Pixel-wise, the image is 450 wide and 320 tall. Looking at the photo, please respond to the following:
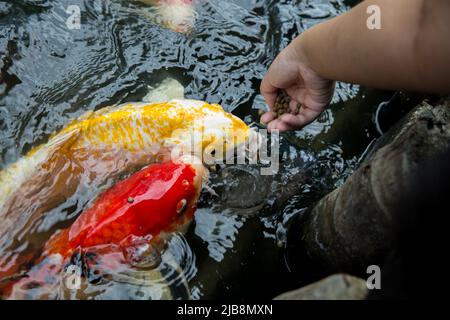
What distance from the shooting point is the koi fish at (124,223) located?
87.5 inches

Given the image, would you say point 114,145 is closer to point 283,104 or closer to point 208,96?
point 208,96

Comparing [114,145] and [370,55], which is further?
[114,145]

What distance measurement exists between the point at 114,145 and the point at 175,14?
1.38m

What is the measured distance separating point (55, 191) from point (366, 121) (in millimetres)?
2046

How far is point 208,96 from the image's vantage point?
3.22m

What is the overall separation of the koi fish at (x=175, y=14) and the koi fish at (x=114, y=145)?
1.02 metres

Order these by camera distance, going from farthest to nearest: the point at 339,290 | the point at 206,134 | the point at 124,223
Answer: the point at 206,134, the point at 124,223, the point at 339,290

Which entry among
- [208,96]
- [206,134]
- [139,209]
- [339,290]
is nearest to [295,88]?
[206,134]

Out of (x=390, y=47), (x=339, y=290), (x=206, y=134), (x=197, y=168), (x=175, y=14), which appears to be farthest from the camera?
(x=175, y=14)

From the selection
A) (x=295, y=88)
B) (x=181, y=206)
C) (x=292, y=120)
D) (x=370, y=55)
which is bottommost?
(x=181, y=206)

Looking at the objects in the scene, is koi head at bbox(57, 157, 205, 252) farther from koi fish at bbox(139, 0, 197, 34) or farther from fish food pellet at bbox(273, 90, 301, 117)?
koi fish at bbox(139, 0, 197, 34)

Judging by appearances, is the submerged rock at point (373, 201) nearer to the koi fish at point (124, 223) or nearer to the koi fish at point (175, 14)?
the koi fish at point (124, 223)

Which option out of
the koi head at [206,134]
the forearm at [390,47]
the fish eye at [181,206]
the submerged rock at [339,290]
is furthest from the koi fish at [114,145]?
the submerged rock at [339,290]

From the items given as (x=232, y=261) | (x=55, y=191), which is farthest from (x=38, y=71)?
(x=232, y=261)
